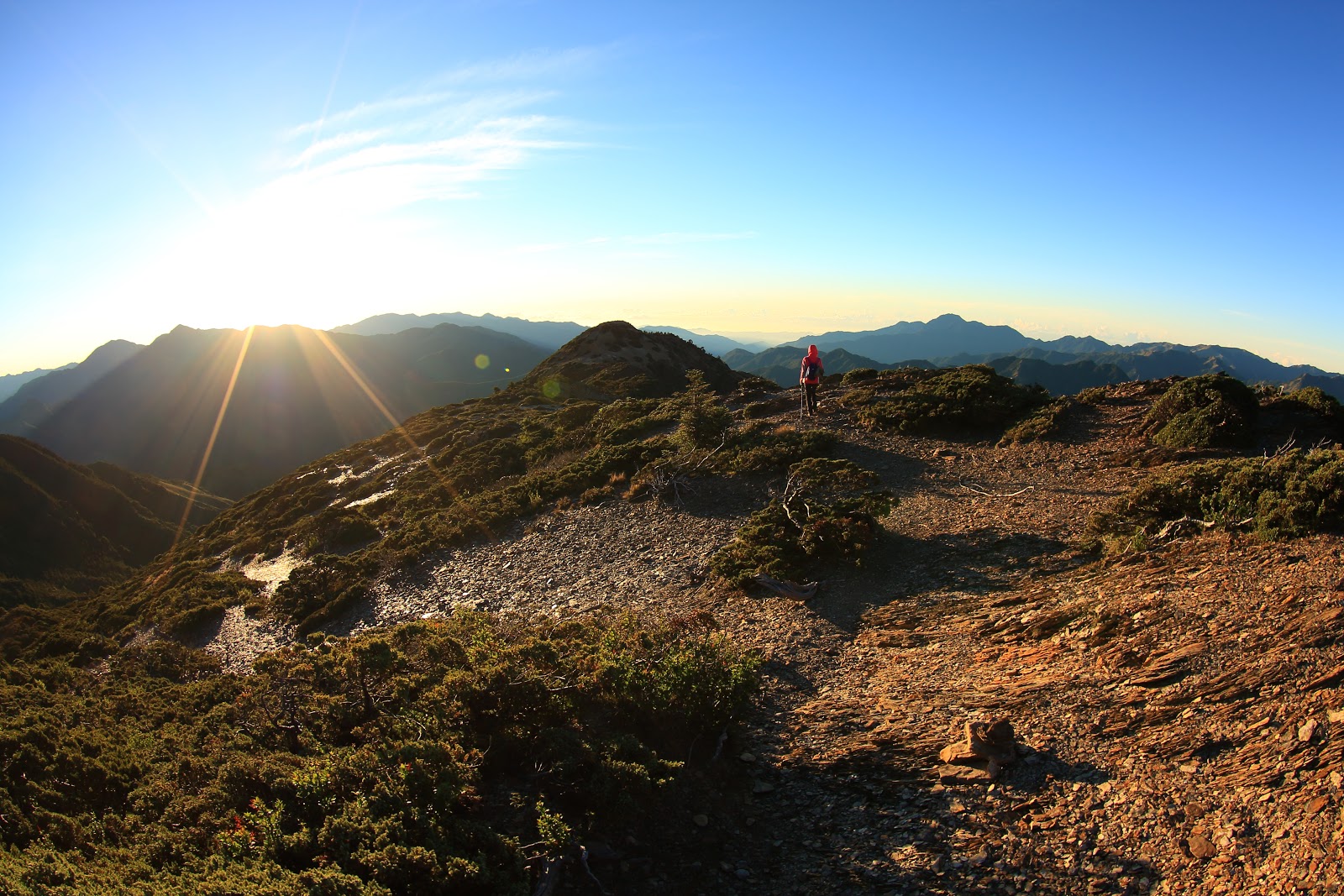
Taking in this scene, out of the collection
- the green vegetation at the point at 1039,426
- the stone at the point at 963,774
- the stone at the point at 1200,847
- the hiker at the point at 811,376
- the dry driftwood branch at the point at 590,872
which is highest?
the hiker at the point at 811,376

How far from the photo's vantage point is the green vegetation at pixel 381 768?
4496 millimetres

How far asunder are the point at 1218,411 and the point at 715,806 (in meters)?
15.5

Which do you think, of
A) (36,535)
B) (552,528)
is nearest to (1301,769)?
(552,528)

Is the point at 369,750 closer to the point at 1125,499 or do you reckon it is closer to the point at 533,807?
the point at 533,807

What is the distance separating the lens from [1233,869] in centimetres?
404

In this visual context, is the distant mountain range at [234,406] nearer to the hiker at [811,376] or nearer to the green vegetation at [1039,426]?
the hiker at [811,376]

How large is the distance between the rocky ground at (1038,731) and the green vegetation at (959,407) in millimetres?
7954

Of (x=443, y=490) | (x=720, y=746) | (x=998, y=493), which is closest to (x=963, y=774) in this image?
(x=720, y=746)

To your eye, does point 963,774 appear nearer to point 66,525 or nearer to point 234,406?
point 66,525

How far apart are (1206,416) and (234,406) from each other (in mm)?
149460

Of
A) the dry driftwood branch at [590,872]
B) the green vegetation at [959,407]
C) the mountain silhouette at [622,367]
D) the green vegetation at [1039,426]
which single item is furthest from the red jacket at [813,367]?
the mountain silhouette at [622,367]

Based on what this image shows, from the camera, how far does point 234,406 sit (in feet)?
403


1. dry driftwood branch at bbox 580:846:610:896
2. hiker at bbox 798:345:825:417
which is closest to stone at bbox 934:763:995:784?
dry driftwood branch at bbox 580:846:610:896

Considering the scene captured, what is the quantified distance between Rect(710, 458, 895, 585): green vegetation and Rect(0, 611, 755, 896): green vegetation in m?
2.56
